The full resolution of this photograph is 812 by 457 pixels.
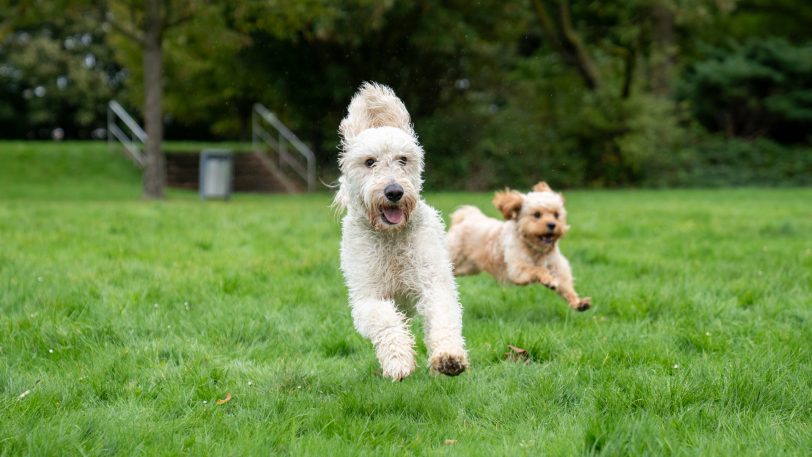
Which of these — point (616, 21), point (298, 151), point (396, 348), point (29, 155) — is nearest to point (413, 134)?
point (396, 348)

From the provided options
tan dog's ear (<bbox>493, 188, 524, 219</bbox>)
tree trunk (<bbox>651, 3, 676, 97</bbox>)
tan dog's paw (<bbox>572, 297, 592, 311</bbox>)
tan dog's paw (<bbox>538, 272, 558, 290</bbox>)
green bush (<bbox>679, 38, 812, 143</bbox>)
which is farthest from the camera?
green bush (<bbox>679, 38, 812, 143</bbox>)

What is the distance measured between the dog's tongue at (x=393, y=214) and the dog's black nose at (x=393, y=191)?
0.36 ft

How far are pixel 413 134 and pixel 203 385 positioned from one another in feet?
5.88

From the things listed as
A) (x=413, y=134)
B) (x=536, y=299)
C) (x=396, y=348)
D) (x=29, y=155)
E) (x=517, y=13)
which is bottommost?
(x=29, y=155)

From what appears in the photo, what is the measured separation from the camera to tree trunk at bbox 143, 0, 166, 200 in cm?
1823

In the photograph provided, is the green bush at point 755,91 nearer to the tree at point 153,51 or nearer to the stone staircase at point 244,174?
the stone staircase at point 244,174

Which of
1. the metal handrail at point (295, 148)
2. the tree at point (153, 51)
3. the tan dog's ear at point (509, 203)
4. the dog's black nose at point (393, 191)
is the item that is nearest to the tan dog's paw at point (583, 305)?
the tan dog's ear at point (509, 203)

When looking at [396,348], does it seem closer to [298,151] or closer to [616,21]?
[298,151]

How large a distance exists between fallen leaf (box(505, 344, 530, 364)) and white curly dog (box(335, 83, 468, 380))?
1.78 ft

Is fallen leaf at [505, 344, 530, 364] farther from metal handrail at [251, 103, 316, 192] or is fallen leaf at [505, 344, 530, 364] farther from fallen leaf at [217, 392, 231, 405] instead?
metal handrail at [251, 103, 316, 192]

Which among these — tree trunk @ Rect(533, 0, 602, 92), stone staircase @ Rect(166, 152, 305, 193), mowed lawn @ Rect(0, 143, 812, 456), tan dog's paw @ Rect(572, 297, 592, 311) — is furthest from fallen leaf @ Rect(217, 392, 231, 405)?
tree trunk @ Rect(533, 0, 602, 92)

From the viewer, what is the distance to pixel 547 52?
31.3 metres

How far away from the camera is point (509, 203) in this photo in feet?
21.5

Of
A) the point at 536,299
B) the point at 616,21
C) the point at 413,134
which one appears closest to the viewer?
the point at 413,134
